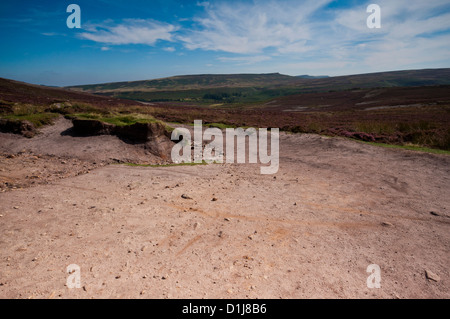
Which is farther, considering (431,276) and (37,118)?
(37,118)

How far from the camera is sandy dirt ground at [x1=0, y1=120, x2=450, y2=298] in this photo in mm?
4621

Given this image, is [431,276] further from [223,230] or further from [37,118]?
[37,118]

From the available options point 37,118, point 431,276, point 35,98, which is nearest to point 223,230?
point 431,276

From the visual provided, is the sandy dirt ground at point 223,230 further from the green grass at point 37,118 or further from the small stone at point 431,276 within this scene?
the green grass at point 37,118

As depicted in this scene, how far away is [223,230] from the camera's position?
664cm

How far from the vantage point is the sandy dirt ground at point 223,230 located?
182 inches

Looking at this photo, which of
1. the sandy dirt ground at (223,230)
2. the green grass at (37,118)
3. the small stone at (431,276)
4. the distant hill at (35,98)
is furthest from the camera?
the distant hill at (35,98)

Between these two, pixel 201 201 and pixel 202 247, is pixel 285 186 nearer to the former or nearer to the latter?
pixel 201 201

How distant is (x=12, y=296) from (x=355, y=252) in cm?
712

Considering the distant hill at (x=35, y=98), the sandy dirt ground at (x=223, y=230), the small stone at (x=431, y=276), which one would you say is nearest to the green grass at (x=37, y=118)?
the distant hill at (x=35, y=98)

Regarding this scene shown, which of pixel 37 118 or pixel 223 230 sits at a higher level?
pixel 37 118

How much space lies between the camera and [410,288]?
461 centimetres

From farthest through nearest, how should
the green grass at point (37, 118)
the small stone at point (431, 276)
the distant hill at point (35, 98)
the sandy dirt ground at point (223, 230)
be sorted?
the distant hill at point (35, 98) → the green grass at point (37, 118) → the small stone at point (431, 276) → the sandy dirt ground at point (223, 230)
